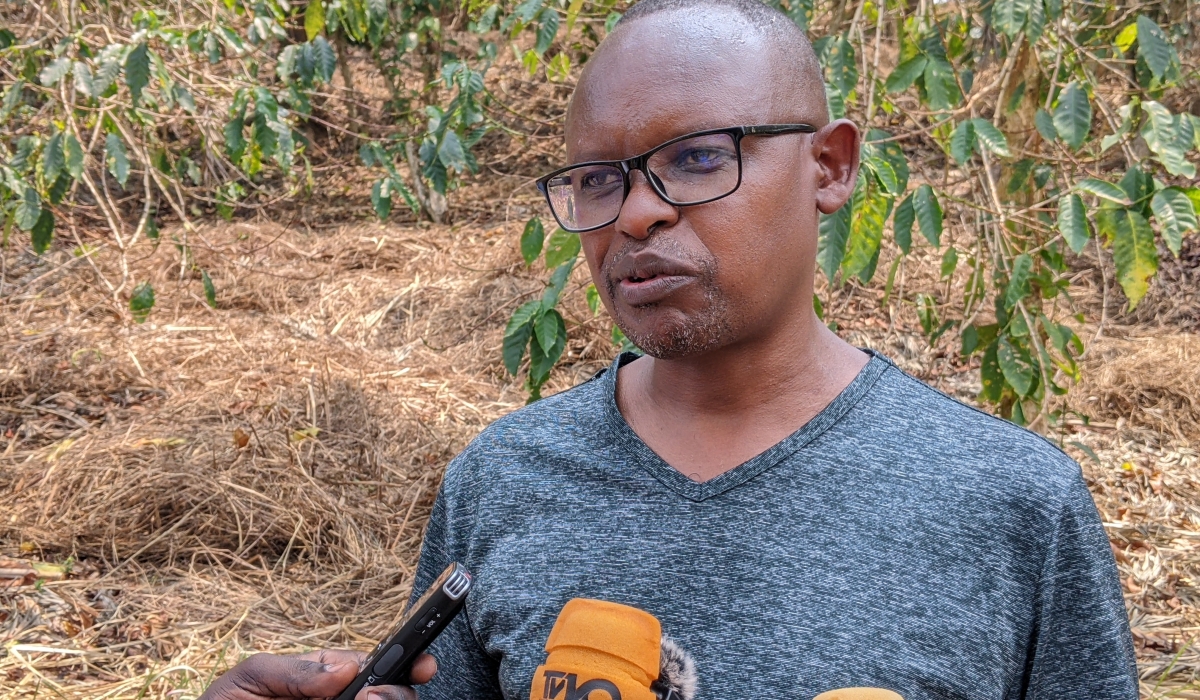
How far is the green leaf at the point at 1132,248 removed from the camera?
213 centimetres

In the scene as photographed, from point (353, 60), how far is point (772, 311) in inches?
355

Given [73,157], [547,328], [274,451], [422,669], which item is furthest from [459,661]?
[274,451]

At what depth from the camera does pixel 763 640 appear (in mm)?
1052

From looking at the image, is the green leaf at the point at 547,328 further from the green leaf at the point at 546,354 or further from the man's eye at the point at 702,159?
the man's eye at the point at 702,159

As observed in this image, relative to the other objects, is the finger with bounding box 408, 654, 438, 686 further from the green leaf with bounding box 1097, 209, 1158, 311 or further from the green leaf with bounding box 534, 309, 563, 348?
the green leaf with bounding box 1097, 209, 1158, 311

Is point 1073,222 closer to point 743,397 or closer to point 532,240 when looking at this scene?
point 532,240

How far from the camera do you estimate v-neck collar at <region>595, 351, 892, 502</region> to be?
113 centimetres

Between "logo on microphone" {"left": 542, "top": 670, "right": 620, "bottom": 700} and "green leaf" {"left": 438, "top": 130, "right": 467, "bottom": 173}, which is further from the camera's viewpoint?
"green leaf" {"left": 438, "top": 130, "right": 467, "bottom": 173}

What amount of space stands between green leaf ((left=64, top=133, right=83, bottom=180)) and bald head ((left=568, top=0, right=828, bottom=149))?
6.81ft

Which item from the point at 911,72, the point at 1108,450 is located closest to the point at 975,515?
the point at 911,72

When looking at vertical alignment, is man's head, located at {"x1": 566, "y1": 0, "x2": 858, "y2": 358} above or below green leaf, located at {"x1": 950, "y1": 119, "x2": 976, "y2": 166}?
above

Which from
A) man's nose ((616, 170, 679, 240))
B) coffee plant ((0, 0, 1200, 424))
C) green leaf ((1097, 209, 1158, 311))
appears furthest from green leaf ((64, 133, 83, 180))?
green leaf ((1097, 209, 1158, 311))

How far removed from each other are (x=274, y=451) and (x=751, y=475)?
9.98ft

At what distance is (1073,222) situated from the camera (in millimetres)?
2191
